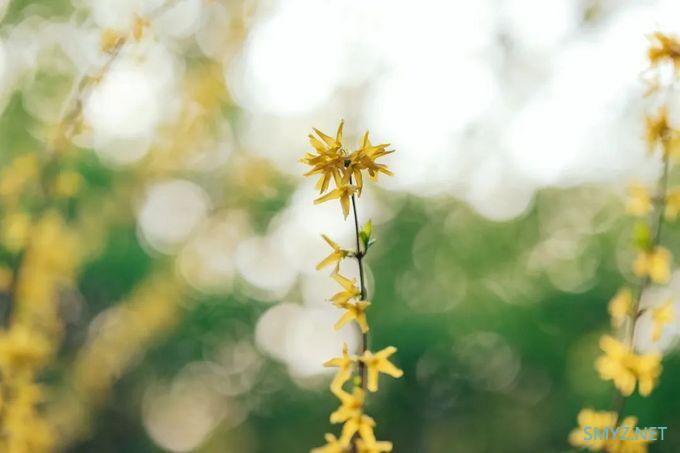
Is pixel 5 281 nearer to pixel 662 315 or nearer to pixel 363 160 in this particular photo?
pixel 363 160

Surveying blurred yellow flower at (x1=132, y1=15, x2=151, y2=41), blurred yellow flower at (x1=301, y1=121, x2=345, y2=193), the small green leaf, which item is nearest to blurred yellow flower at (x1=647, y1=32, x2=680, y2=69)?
the small green leaf

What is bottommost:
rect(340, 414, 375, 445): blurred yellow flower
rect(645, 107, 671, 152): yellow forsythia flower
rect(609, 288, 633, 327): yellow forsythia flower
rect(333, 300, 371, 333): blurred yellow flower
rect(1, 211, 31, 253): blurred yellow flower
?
rect(340, 414, 375, 445): blurred yellow flower

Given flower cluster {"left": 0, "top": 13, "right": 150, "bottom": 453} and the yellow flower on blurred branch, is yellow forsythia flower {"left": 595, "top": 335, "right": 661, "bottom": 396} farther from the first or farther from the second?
the yellow flower on blurred branch

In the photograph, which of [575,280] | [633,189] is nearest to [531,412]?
[575,280]

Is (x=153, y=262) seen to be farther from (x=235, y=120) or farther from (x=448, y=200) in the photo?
(x=448, y=200)

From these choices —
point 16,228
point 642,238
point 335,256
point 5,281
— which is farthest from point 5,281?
point 642,238

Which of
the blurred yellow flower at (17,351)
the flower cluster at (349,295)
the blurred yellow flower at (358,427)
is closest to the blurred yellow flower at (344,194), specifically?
the flower cluster at (349,295)
